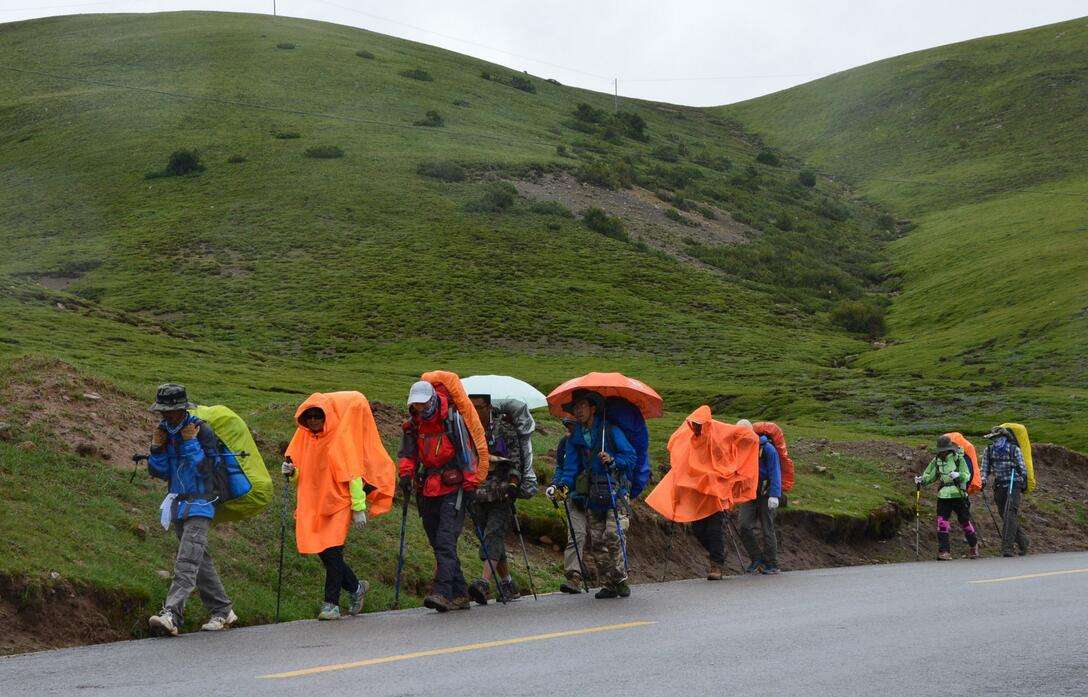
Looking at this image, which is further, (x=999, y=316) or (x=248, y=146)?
(x=248, y=146)

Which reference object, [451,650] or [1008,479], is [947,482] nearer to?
[1008,479]

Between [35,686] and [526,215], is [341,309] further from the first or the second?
[35,686]

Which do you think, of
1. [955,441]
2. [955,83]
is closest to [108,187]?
[955,441]

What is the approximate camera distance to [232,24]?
130 metres

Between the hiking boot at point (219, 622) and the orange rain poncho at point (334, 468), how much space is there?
0.95 meters

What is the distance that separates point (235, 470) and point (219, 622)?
52.1 inches

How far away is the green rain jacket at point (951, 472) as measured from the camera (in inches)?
872

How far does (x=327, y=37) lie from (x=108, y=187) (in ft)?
172

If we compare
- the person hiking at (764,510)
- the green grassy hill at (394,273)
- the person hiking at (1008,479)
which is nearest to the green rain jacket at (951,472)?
the person hiking at (1008,479)

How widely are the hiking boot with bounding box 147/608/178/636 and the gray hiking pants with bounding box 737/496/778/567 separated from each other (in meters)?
10.1

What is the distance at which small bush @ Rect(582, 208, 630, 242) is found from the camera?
8194cm

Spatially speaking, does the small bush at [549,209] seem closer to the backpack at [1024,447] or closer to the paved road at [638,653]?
the backpack at [1024,447]

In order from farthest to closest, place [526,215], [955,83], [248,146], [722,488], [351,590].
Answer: [955,83]
[248,146]
[526,215]
[722,488]
[351,590]

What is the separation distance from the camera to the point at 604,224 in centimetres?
8238
